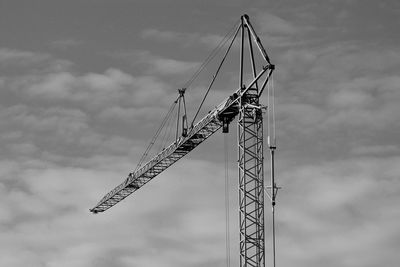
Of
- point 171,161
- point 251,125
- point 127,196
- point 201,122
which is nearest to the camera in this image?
point 251,125

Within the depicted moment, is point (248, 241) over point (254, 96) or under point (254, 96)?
under

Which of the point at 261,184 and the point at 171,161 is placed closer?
the point at 261,184

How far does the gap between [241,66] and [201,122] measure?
36.5 feet

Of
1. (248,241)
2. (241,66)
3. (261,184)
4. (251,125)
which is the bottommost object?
(248,241)

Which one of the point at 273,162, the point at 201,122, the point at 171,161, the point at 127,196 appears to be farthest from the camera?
the point at 127,196

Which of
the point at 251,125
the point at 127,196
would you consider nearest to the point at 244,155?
the point at 251,125

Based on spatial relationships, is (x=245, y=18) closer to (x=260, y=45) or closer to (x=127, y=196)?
(x=260, y=45)

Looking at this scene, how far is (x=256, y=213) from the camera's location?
115 metres

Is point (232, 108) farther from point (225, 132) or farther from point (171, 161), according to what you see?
point (171, 161)

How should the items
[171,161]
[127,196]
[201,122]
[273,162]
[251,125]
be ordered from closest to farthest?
[273,162] < [251,125] < [201,122] < [171,161] < [127,196]

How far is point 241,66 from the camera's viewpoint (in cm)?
12225

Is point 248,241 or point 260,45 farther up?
point 260,45

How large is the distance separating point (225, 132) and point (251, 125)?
6.13 metres

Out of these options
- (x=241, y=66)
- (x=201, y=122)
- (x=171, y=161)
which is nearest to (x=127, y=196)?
(x=171, y=161)
